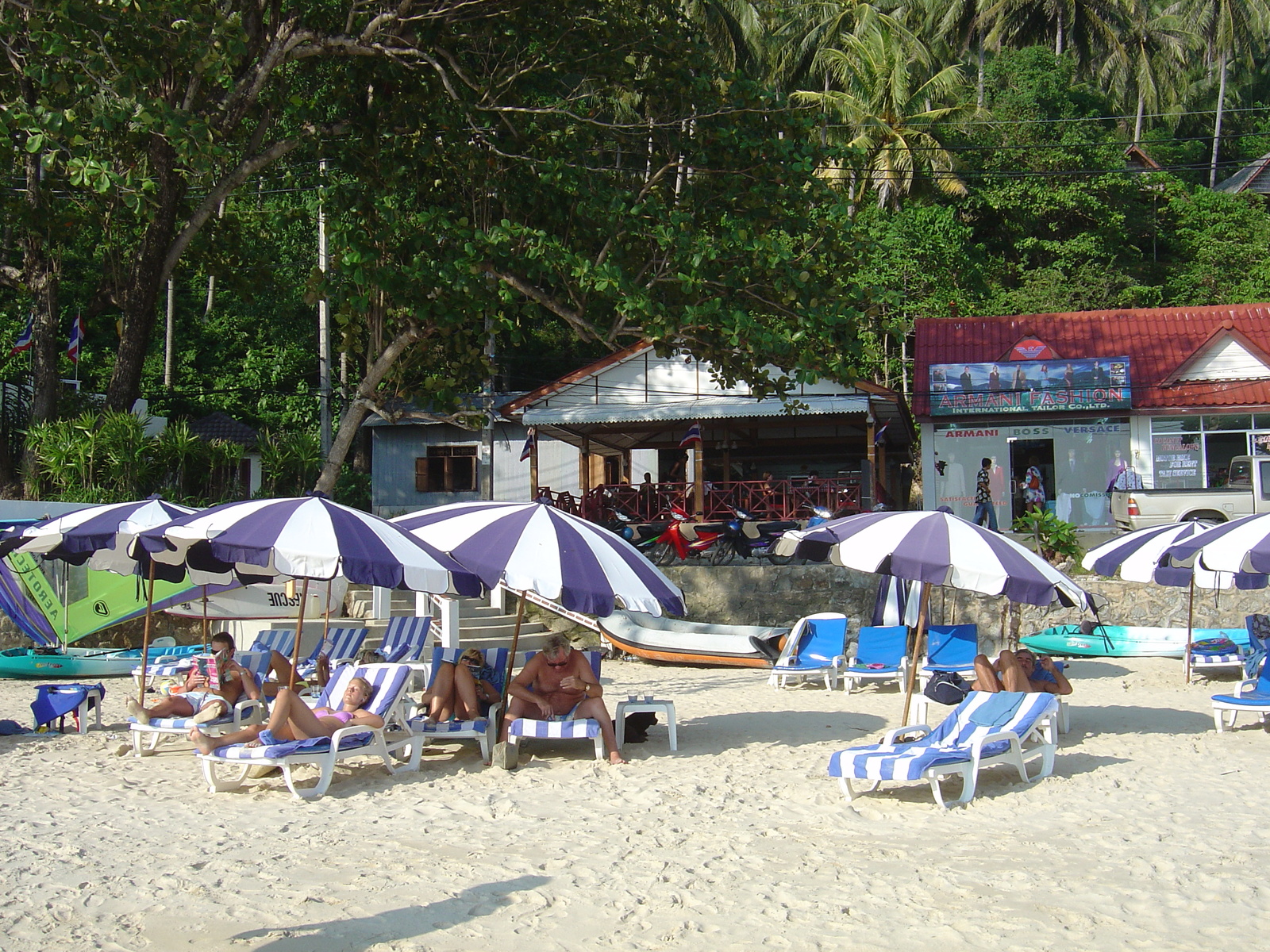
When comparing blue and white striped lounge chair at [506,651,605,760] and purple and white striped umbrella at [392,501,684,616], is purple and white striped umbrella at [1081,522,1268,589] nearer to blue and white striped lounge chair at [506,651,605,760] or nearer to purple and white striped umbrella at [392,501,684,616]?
purple and white striped umbrella at [392,501,684,616]

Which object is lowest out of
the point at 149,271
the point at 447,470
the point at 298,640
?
the point at 298,640

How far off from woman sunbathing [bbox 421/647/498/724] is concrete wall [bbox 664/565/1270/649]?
9121 millimetres

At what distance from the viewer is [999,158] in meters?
32.0

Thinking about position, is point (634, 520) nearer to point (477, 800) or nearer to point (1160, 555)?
point (1160, 555)

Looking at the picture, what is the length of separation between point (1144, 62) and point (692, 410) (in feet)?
89.2

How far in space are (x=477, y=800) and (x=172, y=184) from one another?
11.4 metres

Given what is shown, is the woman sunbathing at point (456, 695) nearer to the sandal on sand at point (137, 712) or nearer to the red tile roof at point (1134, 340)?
the sandal on sand at point (137, 712)

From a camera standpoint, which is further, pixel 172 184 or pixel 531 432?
pixel 531 432

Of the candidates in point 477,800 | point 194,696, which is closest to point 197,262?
point 194,696

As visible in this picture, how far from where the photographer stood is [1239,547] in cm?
980

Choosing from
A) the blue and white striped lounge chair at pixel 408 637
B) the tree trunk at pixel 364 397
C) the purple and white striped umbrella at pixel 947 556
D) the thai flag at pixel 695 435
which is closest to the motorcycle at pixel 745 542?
the thai flag at pixel 695 435

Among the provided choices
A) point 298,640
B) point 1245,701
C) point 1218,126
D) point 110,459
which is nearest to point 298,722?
point 298,640

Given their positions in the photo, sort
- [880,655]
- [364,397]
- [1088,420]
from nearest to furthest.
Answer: [880,655] → [364,397] → [1088,420]

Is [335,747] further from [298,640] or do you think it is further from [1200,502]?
[1200,502]
